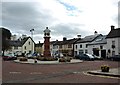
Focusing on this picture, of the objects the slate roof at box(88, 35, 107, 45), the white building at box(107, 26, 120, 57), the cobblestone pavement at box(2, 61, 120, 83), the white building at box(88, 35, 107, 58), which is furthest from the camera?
the slate roof at box(88, 35, 107, 45)

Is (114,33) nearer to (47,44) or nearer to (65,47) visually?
(47,44)

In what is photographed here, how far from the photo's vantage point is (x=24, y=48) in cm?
10975

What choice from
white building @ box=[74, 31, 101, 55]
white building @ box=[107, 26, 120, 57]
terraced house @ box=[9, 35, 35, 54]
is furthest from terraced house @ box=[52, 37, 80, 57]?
white building @ box=[107, 26, 120, 57]

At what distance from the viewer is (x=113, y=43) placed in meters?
65.6

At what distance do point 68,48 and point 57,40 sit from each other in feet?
64.5

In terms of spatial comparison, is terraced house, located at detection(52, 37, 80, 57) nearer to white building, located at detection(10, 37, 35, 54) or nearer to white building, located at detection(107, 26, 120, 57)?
white building, located at detection(10, 37, 35, 54)

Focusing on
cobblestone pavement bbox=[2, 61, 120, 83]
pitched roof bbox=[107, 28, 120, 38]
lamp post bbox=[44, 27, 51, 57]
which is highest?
pitched roof bbox=[107, 28, 120, 38]

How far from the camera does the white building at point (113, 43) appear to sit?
2525 inches

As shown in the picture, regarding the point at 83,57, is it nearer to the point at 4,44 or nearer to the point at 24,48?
the point at 4,44

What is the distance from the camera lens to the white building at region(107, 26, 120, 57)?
64125mm

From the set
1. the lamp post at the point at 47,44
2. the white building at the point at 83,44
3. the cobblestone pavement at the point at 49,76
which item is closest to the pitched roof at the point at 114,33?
the white building at the point at 83,44

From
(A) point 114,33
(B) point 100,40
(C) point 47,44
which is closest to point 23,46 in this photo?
(B) point 100,40

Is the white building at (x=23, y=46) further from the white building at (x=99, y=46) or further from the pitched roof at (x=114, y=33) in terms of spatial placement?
the pitched roof at (x=114, y=33)

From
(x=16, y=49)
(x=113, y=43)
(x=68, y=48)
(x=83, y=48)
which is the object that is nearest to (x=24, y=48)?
(x=16, y=49)
